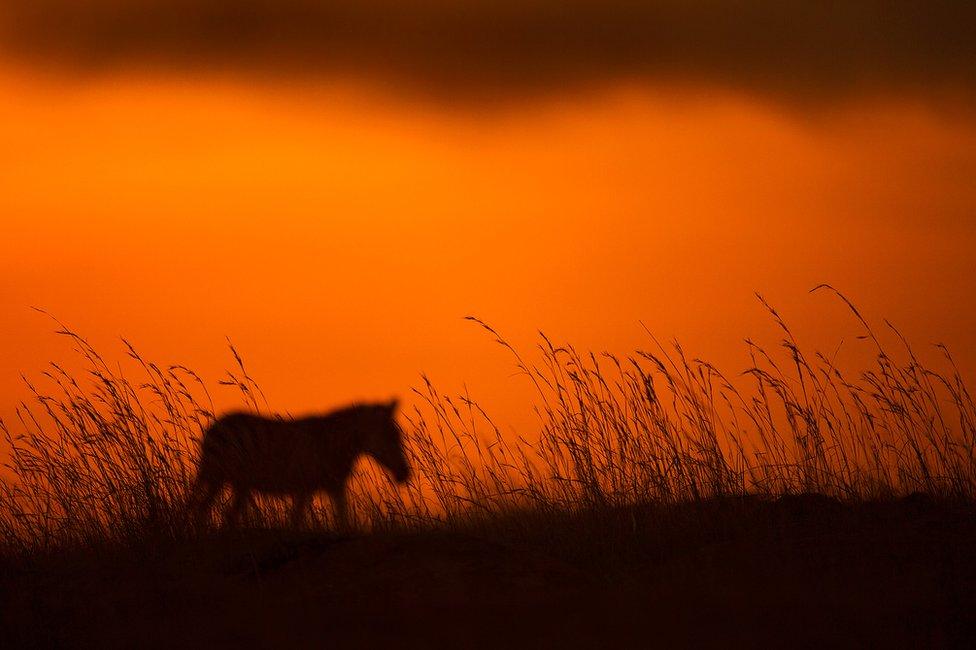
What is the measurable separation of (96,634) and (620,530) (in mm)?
2803

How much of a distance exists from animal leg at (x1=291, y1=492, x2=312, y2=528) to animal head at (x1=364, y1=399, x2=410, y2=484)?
1.58ft

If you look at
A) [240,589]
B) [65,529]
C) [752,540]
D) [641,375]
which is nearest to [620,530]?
[752,540]

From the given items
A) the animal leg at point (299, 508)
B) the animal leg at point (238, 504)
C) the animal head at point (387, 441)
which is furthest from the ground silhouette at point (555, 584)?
the animal head at point (387, 441)

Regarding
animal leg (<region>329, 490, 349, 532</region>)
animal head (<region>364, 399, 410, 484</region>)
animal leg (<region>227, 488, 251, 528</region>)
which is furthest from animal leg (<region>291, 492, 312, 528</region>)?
animal head (<region>364, 399, 410, 484</region>)

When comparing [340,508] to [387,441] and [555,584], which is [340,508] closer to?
[387,441]

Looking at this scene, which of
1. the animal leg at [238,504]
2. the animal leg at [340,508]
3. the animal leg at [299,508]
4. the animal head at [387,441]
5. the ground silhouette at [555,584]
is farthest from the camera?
the animal head at [387,441]

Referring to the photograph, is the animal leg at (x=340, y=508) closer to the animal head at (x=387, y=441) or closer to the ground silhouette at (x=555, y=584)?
the animal head at (x=387, y=441)

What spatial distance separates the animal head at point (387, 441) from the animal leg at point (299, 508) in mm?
481

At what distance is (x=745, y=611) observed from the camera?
13.1 ft

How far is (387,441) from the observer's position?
329 inches

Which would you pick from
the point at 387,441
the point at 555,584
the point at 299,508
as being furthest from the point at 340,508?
the point at 555,584

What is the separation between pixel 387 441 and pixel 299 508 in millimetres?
2042

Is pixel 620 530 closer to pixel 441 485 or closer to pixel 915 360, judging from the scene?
pixel 441 485

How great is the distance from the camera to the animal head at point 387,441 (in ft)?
23.9
